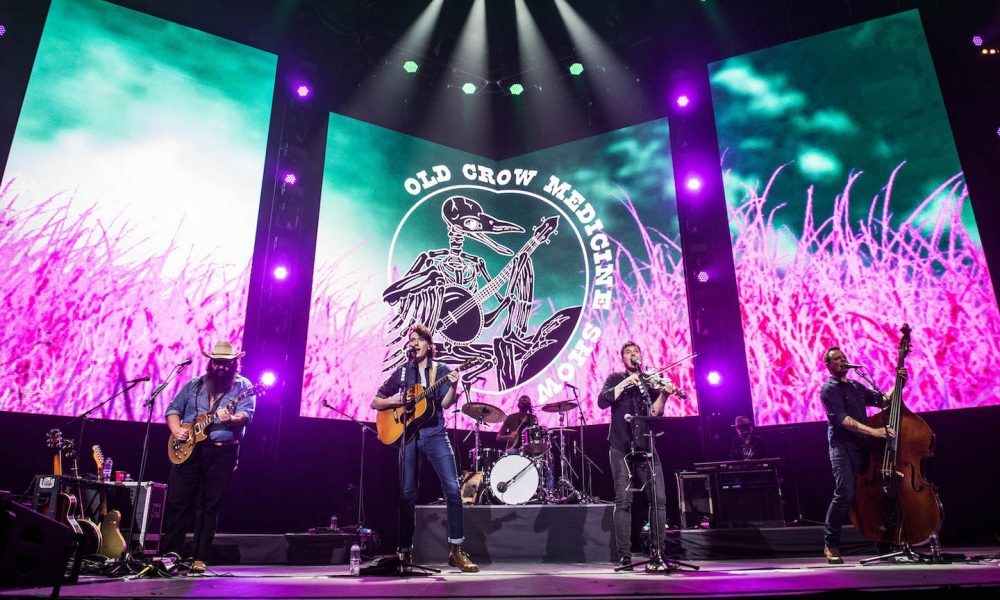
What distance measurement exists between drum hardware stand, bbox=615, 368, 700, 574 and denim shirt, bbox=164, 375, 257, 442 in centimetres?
293

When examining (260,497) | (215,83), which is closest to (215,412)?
(260,497)

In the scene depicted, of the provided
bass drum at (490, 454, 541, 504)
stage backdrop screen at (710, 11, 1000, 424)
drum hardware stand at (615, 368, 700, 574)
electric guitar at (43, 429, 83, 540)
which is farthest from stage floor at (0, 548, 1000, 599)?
stage backdrop screen at (710, 11, 1000, 424)

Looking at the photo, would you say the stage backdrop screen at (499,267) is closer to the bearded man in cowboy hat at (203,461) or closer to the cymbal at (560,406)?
the cymbal at (560,406)

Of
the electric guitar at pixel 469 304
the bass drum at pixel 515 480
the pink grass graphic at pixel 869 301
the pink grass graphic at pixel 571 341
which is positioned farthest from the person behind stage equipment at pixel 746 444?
the electric guitar at pixel 469 304

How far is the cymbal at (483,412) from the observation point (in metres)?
7.49

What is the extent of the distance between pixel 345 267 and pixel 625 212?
12.3 feet

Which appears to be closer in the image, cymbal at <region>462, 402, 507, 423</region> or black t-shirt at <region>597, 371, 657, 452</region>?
black t-shirt at <region>597, 371, 657, 452</region>

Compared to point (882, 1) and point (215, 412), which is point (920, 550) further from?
point (882, 1)

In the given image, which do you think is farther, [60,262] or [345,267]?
[345,267]

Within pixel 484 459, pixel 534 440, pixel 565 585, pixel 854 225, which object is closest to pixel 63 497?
pixel 565 585

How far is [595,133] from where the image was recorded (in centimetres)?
937

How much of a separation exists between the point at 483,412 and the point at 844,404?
149 inches

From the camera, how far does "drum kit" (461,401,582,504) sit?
23.9ft

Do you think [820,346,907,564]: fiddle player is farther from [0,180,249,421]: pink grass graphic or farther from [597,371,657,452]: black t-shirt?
[0,180,249,421]: pink grass graphic
